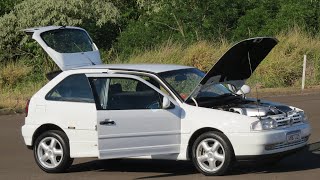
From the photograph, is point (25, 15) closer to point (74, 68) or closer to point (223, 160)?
point (74, 68)

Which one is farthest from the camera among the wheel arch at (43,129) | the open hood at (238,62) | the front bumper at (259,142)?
the wheel arch at (43,129)

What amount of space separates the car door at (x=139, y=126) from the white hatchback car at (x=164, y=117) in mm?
13

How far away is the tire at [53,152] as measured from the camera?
10.0m

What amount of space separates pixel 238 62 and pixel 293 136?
135 cm

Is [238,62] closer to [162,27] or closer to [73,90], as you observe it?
[73,90]

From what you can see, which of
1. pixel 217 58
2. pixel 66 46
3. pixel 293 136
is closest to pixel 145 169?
pixel 293 136

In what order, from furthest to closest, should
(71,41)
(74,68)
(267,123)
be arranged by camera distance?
(71,41) < (74,68) < (267,123)

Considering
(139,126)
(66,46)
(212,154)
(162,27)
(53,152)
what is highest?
(66,46)

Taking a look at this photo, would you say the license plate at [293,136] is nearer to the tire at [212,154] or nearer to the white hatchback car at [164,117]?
the white hatchback car at [164,117]

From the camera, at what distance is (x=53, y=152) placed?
1011 centimetres

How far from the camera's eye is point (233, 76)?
10062 millimetres

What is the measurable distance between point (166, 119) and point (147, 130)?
30cm

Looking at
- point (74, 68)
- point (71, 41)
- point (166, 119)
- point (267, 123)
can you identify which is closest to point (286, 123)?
point (267, 123)

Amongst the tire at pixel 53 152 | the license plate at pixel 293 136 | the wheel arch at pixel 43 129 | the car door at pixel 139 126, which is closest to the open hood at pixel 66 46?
the wheel arch at pixel 43 129
